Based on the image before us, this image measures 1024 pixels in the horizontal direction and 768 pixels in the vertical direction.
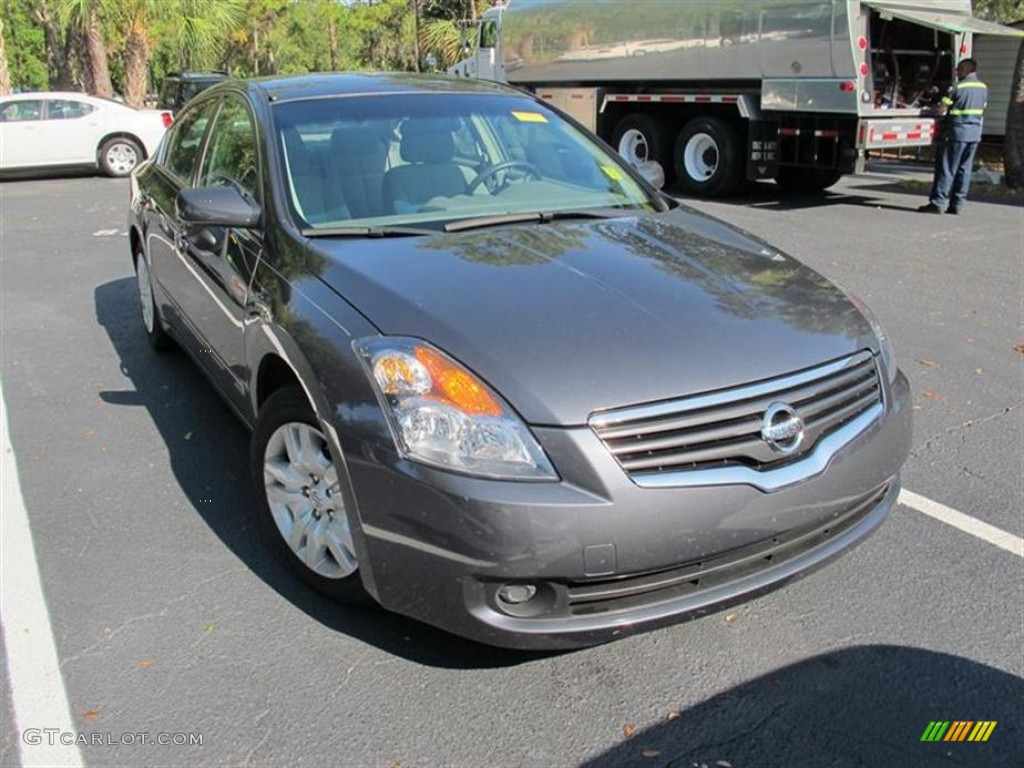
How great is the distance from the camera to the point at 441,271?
2947mm

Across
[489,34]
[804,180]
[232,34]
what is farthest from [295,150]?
[232,34]

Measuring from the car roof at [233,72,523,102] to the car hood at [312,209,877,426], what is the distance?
1.09 m

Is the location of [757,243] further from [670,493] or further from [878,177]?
[878,177]

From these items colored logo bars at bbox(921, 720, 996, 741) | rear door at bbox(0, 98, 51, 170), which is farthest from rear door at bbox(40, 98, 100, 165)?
colored logo bars at bbox(921, 720, 996, 741)

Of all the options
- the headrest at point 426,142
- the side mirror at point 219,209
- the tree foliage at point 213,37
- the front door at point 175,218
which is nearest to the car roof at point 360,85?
the headrest at point 426,142

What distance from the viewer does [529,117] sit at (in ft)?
14.1

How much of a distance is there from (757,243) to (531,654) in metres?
1.82

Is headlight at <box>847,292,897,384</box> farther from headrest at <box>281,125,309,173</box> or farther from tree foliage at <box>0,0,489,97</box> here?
tree foliage at <box>0,0,489,97</box>

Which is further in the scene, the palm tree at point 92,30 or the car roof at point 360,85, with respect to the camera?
the palm tree at point 92,30

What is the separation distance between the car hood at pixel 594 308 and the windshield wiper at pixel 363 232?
0.26 ft

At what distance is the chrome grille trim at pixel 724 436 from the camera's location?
2371 millimetres

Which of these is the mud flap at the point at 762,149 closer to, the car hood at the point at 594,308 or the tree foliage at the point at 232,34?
the tree foliage at the point at 232,34

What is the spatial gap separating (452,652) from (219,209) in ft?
5.82

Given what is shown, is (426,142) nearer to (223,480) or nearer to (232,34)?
(223,480)
